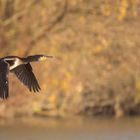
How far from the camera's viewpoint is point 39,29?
17859 mm

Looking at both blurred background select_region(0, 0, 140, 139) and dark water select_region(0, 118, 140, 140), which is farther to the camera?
dark water select_region(0, 118, 140, 140)

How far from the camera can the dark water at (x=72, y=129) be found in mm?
17678

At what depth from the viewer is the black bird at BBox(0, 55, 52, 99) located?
10938 millimetres

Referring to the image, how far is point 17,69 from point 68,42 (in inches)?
234

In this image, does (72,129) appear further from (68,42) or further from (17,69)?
(17,69)

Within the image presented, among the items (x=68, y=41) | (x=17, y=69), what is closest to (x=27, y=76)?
(x=17, y=69)

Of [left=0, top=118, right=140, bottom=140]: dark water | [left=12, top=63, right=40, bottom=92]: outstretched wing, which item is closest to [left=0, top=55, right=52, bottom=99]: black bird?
[left=12, top=63, right=40, bottom=92]: outstretched wing

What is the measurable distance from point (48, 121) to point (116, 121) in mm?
1449

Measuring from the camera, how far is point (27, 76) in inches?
472

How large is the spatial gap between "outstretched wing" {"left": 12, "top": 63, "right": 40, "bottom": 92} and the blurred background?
5048 millimetres

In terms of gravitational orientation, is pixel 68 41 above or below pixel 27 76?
above

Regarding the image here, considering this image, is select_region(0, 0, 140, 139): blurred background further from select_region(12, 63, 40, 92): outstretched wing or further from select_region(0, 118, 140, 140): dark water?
select_region(12, 63, 40, 92): outstretched wing

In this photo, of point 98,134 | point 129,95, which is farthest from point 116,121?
point 98,134

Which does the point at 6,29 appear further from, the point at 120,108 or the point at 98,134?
the point at 120,108
